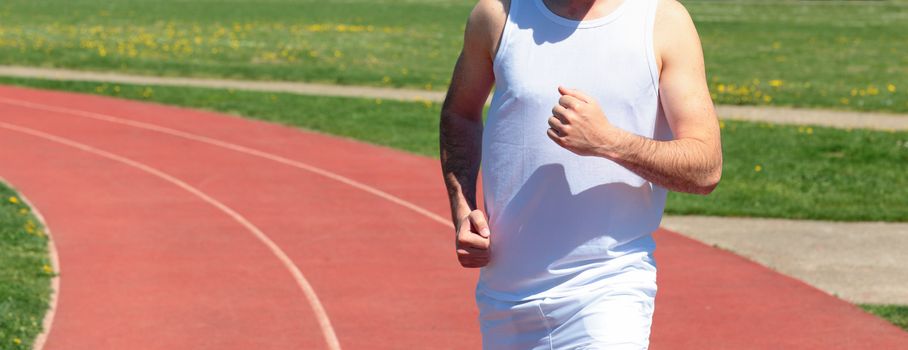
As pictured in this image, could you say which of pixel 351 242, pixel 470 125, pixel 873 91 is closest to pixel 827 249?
pixel 351 242

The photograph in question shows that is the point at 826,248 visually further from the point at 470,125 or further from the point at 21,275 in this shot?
the point at 470,125

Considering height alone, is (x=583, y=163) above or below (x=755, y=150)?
above

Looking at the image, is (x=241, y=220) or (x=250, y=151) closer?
(x=241, y=220)

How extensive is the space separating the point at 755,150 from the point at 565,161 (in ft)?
44.5

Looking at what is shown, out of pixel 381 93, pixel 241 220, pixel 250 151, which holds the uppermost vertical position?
pixel 241 220

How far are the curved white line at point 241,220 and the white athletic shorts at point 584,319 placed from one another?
15.7 ft

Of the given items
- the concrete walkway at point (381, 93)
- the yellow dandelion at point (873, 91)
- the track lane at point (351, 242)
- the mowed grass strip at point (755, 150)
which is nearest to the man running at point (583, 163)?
the track lane at point (351, 242)

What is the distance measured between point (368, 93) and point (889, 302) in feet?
48.8

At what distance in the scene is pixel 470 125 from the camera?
138 inches

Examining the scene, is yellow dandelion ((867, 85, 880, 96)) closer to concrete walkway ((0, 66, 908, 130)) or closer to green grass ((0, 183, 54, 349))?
concrete walkway ((0, 66, 908, 130))

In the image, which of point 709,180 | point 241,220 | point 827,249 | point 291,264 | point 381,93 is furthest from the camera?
point 381,93

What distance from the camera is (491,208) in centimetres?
328

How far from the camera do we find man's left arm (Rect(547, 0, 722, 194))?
2896 mm

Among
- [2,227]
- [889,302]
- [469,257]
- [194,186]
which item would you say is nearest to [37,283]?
[2,227]
